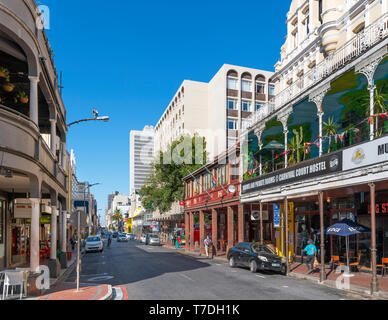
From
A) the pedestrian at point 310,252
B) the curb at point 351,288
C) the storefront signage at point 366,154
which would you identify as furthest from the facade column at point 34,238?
the storefront signage at point 366,154

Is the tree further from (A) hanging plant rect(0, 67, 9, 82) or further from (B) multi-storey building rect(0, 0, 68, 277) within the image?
(A) hanging plant rect(0, 67, 9, 82)

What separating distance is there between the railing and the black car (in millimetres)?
8136

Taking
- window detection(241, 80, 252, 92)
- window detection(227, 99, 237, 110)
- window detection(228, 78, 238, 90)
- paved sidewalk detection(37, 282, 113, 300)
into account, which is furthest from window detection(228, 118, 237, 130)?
paved sidewalk detection(37, 282, 113, 300)

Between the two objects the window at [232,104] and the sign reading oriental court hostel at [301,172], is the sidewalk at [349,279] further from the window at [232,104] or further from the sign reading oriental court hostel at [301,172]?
the window at [232,104]

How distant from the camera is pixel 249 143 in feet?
89.7

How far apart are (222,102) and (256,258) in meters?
47.8

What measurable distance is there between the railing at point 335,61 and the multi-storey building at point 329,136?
48 millimetres

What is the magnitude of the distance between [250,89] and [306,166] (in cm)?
4864

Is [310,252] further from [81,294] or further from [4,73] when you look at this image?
[4,73]

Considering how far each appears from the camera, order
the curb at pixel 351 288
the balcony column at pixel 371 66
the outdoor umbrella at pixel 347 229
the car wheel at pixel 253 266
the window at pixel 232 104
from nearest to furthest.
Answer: the curb at pixel 351 288 < the balcony column at pixel 371 66 < the outdoor umbrella at pixel 347 229 < the car wheel at pixel 253 266 < the window at pixel 232 104

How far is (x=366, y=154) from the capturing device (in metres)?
15.1

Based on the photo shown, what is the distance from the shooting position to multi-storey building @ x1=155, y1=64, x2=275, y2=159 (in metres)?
64.1

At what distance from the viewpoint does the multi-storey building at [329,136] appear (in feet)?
50.4
